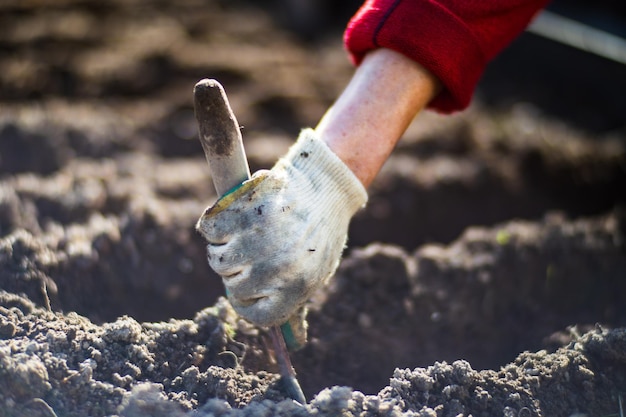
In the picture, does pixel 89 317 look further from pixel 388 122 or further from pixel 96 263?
pixel 388 122

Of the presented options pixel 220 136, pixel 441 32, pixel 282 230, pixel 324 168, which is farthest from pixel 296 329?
pixel 441 32

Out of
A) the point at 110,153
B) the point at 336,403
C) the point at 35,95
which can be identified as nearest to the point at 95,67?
the point at 35,95

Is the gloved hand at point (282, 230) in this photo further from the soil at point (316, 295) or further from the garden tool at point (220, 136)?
the soil at point (316, 295)

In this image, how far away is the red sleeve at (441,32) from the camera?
1698 mm

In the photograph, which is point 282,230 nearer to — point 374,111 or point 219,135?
point 219,135

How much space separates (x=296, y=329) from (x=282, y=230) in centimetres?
31

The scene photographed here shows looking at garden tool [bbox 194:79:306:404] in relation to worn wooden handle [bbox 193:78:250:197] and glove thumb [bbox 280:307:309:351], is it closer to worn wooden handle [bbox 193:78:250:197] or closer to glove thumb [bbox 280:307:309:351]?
worn wooden handle [bbox 193:78:250:197]

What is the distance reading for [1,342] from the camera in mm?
1579

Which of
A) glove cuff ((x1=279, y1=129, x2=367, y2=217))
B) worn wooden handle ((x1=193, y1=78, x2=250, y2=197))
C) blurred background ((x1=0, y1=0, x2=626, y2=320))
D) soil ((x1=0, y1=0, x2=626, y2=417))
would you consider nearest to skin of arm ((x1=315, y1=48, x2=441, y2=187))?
glove cuff ((x1=279, y1=129, x2=367, y2=217))

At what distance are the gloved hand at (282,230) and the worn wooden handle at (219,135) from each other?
0.14 ft

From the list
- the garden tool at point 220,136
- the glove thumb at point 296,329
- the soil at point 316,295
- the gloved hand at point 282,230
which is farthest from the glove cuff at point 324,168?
the soil at point 316,295

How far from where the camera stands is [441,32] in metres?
1.71

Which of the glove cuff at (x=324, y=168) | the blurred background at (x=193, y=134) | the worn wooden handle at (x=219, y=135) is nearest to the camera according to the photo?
the worn wooden handle at (x=219, y=135)

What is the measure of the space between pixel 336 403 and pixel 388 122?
681 mm
